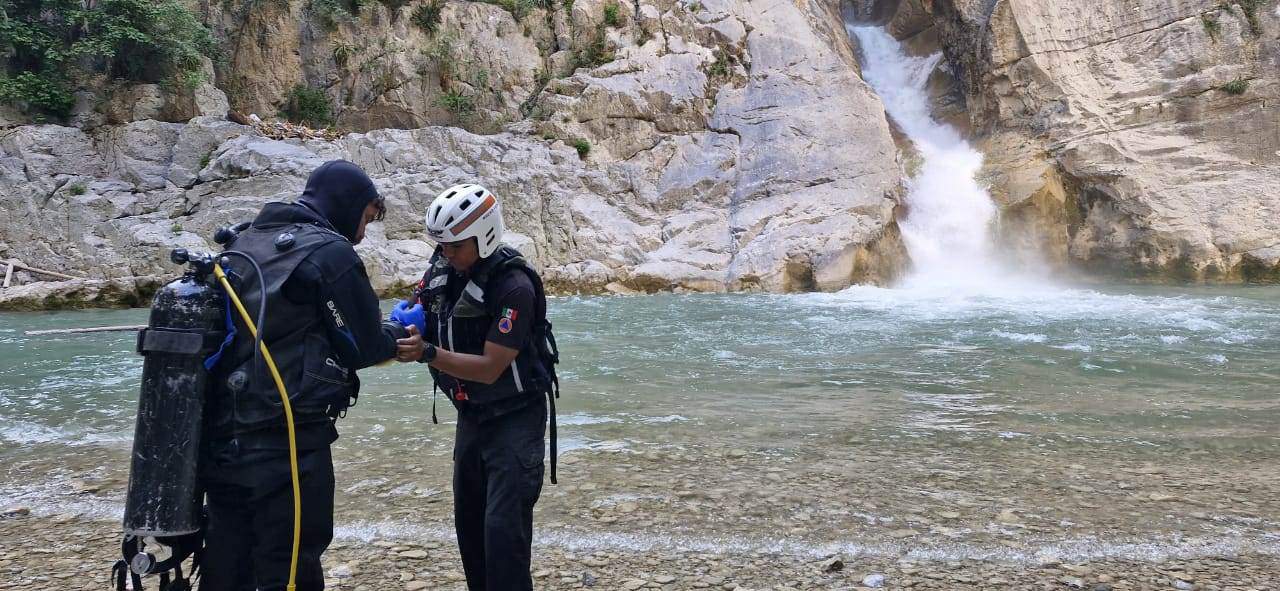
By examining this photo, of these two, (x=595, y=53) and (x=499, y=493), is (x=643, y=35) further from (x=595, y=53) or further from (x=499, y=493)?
(x=499, y=493)

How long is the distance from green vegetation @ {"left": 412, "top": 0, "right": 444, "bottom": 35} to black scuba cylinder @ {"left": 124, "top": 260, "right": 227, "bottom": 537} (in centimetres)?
2432

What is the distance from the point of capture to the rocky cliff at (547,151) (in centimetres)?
1964

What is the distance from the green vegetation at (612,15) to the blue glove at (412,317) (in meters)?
23.7

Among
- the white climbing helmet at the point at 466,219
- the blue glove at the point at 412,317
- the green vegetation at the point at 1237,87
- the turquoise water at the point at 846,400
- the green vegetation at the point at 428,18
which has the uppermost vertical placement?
the green vegetation at the point at 428,18

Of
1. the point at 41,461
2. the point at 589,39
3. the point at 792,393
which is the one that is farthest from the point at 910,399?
the point at 589,39

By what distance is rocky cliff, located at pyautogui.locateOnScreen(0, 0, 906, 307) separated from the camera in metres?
19.6

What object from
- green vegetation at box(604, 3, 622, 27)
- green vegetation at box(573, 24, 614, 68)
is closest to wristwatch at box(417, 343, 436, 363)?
green vegetation at box(573, 24, 614, 68)

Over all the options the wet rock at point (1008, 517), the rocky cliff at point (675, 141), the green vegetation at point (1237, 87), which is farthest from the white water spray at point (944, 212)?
the wet rock at point (1008, 517)

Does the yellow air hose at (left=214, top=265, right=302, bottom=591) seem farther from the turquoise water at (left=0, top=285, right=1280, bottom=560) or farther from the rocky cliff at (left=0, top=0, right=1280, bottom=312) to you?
the rocky cliff at (left=0, top=0, right=1280, bottom=312)

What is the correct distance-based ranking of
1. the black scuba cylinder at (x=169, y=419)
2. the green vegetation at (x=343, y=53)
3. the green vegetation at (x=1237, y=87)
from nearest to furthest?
the black scuba cylinder at (x=169, y=419)
the green vegetation at (x=1237, y=87)
the green vegetation at (x=343, y=53)

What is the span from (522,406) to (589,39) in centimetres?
2398

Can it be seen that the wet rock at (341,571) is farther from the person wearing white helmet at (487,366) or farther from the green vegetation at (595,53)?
the green vegetation at (595,53)

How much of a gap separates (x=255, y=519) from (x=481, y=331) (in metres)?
0.96

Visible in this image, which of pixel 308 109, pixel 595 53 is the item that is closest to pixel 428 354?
pixel 595 53
